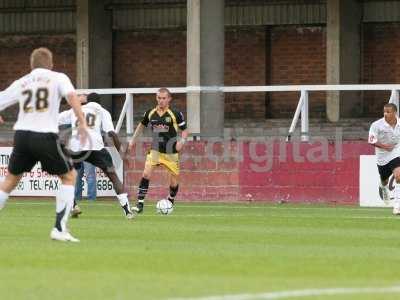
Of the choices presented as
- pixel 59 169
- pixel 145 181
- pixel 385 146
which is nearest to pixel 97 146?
pixel 145 181

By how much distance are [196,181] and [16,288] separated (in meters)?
18.7

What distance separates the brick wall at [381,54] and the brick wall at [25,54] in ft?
26.0

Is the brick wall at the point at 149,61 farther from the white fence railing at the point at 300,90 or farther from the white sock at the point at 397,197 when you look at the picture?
the white sock at the point at 397,197

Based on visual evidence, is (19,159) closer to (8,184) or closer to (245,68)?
(8,184)

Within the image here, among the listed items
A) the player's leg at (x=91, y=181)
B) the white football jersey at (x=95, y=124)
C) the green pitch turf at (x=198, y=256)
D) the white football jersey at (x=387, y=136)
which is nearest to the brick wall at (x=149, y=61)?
the player's leg at (x=91, y=181)

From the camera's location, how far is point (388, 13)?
35.7 meters

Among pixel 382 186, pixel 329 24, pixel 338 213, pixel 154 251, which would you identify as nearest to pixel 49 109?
pixel 154 251

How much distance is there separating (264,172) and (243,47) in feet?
27.0

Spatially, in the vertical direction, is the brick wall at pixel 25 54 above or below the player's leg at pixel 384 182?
above

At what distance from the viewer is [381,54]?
35812 millimetres

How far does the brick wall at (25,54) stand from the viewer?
38.7 meters

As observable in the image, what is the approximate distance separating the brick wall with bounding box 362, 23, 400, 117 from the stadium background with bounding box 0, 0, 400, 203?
24 millimetres

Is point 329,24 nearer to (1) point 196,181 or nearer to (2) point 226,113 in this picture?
(2) point 226,113

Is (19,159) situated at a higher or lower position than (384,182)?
higher
